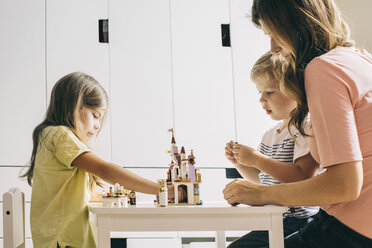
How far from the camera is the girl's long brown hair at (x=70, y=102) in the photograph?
1.72 m

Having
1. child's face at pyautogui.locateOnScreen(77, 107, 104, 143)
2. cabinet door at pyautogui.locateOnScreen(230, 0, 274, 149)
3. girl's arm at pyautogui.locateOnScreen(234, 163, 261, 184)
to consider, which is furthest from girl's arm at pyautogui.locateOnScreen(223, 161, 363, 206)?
cabinet door at pyautogui.locateOnScreen(230, 0, 274, 149)

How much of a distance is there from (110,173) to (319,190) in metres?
0.78

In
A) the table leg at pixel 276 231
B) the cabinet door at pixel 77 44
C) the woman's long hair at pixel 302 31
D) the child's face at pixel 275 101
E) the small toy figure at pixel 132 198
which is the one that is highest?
the cabinet door at pixel 77 44

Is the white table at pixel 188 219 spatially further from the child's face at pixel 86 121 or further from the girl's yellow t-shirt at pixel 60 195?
the child's face at pixel 86 121

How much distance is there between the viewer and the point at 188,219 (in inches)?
45.1

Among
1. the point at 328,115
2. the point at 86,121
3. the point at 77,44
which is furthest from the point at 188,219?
the point at 77,44

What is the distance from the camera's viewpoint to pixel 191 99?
300 cm

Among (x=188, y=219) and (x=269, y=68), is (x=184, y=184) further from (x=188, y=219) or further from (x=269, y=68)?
(x=269, y=68)

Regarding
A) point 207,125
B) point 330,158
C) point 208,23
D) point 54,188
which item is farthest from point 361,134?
point 208,23

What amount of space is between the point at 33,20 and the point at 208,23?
117cm

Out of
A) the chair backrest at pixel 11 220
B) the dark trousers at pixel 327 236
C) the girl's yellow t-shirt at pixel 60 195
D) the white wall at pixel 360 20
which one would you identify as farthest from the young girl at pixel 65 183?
the white wall at pixel 360 20

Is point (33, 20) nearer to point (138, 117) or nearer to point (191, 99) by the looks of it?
point (138, 117)

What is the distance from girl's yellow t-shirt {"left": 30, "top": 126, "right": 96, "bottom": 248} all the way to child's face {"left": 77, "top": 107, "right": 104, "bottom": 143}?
13 cm

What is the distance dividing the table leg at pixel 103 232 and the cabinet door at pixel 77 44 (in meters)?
1.73
